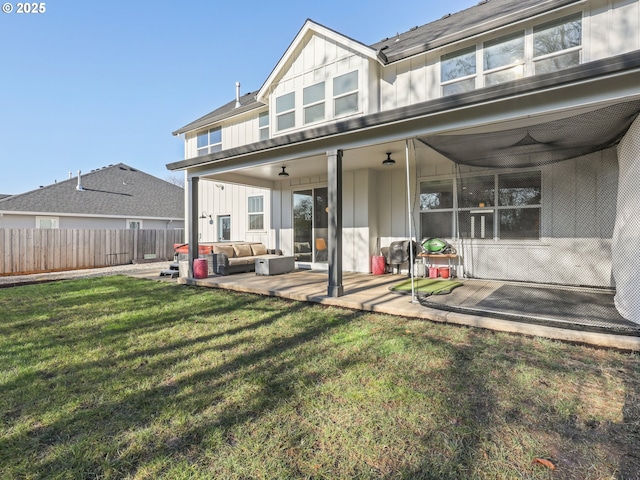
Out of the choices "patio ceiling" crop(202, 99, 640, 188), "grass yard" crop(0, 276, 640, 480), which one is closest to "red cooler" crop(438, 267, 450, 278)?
"patio ceiling" crop(202, 99, 640, 188)

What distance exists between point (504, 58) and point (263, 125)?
6807mm

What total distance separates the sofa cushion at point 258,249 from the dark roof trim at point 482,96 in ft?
12.5

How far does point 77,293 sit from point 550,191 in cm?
943

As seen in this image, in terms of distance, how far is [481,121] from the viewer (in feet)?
13.0

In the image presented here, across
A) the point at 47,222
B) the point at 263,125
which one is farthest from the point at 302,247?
the point at 47,222

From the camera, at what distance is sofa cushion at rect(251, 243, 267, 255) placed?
9145 millimetres

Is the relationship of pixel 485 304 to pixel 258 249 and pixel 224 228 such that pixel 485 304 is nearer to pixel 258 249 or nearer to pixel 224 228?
pixel 258 249

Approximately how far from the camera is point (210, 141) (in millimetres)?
11797

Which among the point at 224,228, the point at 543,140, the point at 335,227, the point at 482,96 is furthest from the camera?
the point at 224,228

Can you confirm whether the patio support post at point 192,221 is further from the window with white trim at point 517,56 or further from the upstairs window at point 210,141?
the window with white trim at point 517,56

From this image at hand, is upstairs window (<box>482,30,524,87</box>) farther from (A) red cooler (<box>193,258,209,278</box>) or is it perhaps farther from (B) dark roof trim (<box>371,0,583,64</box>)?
(A) red cooler (<box>193,258,209,278</box>)

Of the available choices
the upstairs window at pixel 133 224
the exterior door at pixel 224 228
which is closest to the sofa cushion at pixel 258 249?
the exterior door at pixel 224 228

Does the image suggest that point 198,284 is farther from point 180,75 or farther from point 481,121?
point 180,75

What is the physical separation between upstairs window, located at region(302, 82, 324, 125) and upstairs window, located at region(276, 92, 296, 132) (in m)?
0.39
